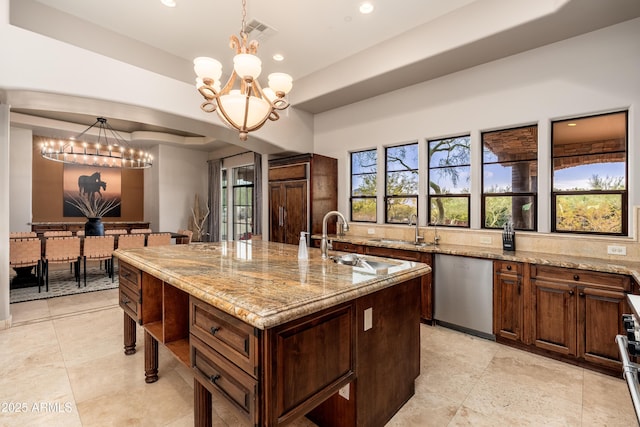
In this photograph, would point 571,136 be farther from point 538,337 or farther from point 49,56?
point 49,56

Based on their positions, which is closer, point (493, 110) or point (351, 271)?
point (351, 271)

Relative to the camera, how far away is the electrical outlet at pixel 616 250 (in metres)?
2.88

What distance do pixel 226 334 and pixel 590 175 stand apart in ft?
12.5

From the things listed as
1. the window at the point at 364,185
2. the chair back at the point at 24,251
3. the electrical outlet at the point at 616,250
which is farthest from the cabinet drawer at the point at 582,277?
the chair back at the point at 24,251

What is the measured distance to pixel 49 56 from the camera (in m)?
3.01

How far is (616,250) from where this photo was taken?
2912 millimetres

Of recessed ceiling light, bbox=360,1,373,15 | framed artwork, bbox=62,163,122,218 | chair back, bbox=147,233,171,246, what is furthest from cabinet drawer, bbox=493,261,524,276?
framed artwork, bbox=62,163,122,218

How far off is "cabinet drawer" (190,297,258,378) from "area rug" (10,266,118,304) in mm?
4619

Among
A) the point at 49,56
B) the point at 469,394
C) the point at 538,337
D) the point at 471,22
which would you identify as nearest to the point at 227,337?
the point at 469,394

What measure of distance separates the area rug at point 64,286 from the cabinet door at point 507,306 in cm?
574

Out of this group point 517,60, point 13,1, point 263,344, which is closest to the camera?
point 263,344

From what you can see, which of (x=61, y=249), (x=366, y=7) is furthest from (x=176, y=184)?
(x=366, y=7)

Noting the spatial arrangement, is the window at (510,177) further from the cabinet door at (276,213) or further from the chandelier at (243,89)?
the cabinet door at (276,213)

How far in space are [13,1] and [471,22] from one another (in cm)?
489
